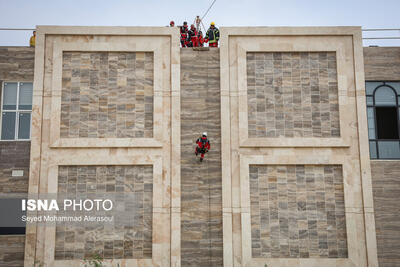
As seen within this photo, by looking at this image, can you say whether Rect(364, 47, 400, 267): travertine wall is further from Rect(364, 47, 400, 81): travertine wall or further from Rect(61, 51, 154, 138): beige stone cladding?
Rect(61, 51, 154, 138): beige stone cladding

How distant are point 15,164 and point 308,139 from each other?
1393cm

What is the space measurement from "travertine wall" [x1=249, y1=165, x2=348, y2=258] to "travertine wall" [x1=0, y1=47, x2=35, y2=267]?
10.7 metres

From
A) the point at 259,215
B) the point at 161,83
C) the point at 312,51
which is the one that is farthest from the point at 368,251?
the point at 161,83

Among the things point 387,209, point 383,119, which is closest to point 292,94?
point 383,119

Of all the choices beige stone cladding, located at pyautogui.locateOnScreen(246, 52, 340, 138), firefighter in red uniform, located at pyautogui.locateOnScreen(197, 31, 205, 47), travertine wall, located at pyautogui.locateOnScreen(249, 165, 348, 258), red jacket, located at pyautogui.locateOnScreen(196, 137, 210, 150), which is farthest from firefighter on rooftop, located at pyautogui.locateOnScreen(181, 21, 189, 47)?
travertine wall, located at pyautogui.locateOnScreen(249, 165, 348, 258)

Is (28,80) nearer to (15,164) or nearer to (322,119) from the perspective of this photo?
(15,164)

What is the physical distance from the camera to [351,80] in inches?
792

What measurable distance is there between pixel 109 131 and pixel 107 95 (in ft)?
5.79

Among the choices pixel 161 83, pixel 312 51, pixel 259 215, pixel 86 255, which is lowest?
pixel 86 255

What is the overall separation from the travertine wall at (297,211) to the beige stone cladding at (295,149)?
0.05 meters

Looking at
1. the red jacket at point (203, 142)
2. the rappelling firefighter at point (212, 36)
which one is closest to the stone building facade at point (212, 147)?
the rappelling firefighter at point (212, 36)

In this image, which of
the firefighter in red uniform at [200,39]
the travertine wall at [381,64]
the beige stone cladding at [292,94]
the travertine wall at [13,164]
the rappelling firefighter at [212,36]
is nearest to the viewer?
the travertine wall at [13,164]

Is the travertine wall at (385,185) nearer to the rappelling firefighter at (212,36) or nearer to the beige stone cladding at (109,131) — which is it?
the rappelling firefighter at (212,36)

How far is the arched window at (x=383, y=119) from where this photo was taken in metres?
20.2
